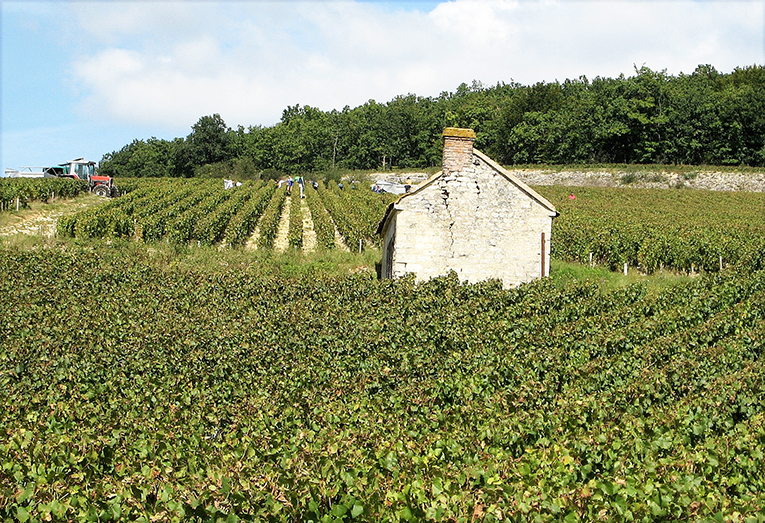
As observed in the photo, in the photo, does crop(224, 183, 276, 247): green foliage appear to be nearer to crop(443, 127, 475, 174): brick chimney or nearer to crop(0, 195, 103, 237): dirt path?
crop(0, 195, 103, 237): dirt path

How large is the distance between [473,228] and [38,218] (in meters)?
22.4

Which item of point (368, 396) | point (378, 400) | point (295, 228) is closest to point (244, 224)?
point (295, 228)

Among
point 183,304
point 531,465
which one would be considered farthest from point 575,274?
point 531,465

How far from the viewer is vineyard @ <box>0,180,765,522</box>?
6316mm

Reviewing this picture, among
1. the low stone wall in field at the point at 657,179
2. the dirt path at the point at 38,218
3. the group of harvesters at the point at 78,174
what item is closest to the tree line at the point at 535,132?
the low stone wall in field at the point at 657,179

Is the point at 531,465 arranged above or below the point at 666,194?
below

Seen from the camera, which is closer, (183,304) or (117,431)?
(117,431)

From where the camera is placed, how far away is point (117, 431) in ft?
28.4

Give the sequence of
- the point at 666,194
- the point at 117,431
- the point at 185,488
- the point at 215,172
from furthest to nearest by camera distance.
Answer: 1. the point at 215,172
2. the point at 666,194
3. the point at 117,431
4. the point at 185,488

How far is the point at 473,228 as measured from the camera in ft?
65.1

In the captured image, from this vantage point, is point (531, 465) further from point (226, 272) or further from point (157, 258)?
point (157, 258)

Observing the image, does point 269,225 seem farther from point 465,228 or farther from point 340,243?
point 465,228

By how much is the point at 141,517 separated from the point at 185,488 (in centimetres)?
63

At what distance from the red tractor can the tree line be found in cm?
2887
